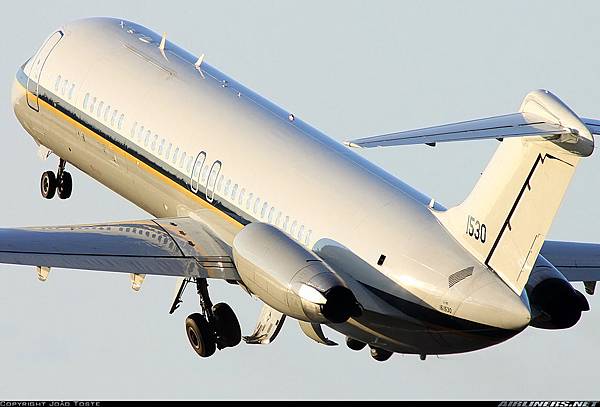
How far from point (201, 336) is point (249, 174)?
3771 millimetres

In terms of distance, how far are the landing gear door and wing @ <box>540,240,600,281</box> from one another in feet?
47.2

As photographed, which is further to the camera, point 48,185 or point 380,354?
point 48,185

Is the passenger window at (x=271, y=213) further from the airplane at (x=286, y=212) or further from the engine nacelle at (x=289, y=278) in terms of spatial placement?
the engine nacelle at (x=289, y=278)

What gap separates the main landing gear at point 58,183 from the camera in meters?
63.9

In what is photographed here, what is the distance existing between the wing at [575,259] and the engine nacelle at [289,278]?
7053 millimetres

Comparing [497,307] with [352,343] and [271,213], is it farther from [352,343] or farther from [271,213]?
[352,343]

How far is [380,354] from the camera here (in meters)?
55.5

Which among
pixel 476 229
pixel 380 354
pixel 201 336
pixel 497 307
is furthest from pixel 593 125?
pixel 201 336

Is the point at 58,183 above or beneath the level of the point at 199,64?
beneath

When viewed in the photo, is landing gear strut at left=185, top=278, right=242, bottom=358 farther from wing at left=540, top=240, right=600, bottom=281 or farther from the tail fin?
the tail fin

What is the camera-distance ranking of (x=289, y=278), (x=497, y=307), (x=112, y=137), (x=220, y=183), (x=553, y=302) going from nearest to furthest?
1. (x=497, y=307)
2. (x=289, y=278)
3. (x=553, y=302)
4. (x=220, y=183)
5. (x=112, y=137)

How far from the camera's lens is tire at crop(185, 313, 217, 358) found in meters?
54.1

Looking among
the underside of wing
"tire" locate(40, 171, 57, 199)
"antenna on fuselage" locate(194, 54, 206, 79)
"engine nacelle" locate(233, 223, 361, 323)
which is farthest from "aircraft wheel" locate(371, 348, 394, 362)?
"tire" locate(40, 171, 57, 199)

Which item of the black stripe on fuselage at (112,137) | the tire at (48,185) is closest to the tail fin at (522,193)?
the black stripe on fuselage at (112,137)
